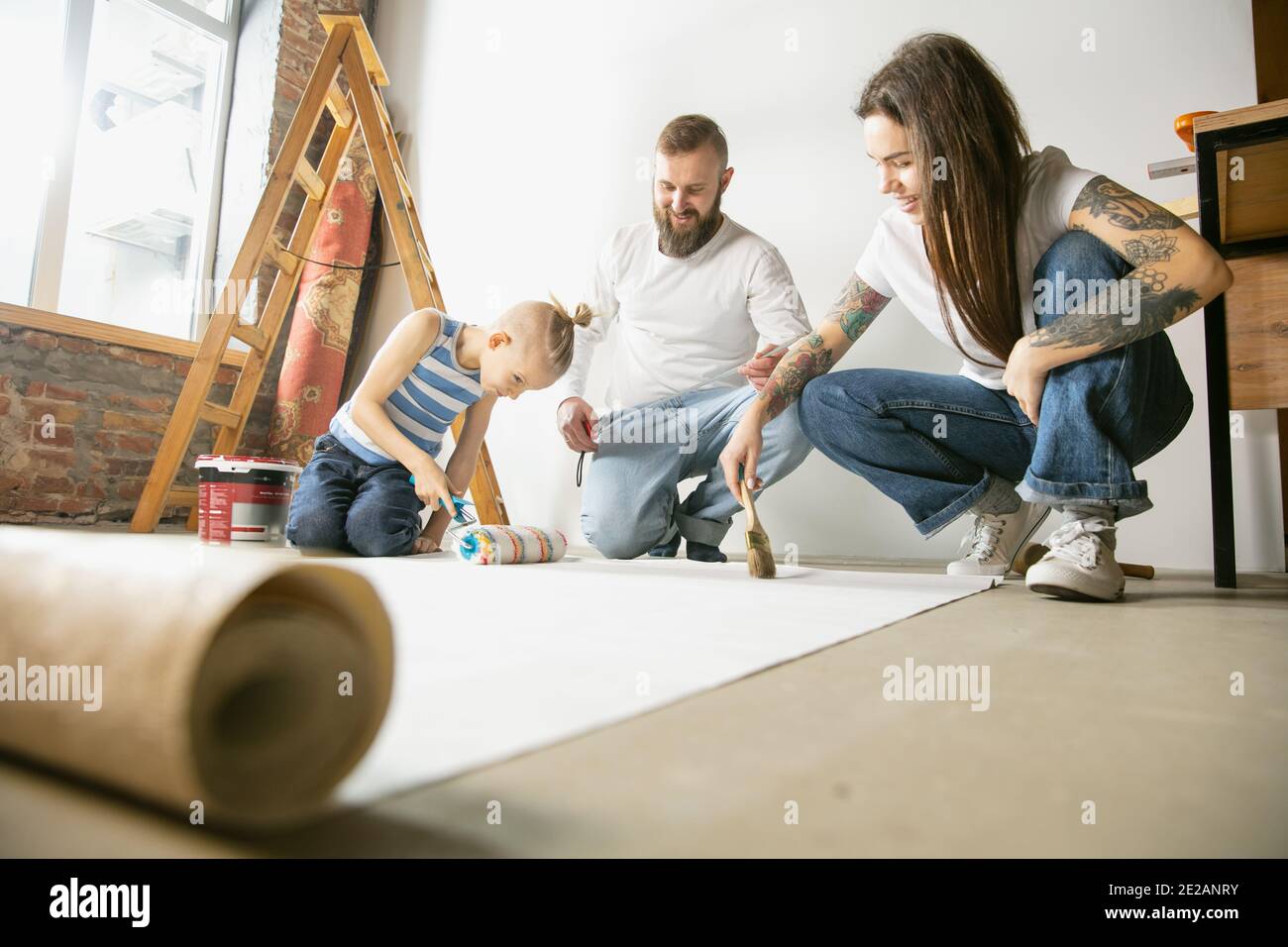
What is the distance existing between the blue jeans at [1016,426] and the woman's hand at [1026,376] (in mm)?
15

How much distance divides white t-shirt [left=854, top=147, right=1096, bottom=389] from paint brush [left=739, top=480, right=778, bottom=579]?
0.48m

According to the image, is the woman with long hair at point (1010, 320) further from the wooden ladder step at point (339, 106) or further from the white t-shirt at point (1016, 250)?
the wooden ladder step at point (339, 106)

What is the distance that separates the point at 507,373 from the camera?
5.97 feet

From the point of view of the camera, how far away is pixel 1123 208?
1.16 metres

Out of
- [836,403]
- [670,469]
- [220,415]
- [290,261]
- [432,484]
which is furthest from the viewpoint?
[290,261]

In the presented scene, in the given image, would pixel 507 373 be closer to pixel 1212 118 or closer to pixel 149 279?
pixel 1212 118

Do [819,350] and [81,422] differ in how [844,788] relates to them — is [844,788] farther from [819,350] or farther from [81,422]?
[81,422]

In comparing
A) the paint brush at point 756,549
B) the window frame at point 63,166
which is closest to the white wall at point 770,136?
the paint brush at point 756,549

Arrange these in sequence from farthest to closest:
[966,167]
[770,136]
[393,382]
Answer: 1. [770,136]
2. [393,382]
3. [966,167]

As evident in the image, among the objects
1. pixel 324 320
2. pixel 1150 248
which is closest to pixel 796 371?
pixel 1150 248

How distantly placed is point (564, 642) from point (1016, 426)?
3.57 ft

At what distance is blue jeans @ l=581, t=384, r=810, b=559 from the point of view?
1.90 meters

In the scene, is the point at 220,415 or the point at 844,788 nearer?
the point at 844,788

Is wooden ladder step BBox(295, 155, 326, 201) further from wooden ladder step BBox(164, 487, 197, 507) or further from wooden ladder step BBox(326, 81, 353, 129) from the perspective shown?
wooden ladder step BBox(164, 487, 197, 507)
